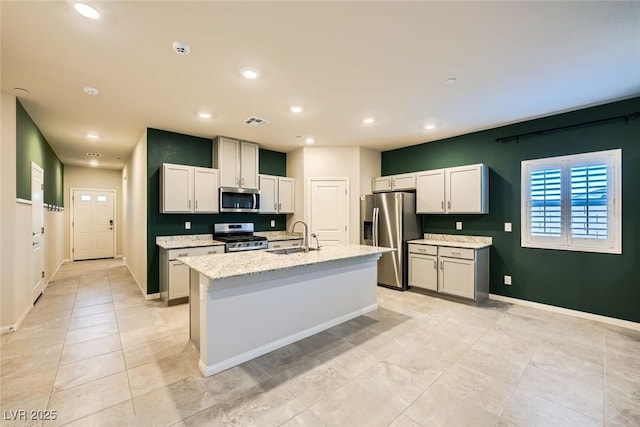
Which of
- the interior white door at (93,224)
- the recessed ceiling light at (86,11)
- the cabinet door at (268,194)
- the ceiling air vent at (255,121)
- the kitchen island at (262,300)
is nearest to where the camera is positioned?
the recessed ceiling light at (86,11)

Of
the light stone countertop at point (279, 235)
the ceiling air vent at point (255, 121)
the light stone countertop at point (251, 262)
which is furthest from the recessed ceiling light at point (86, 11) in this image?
the light stone countertop at point (279, 235)

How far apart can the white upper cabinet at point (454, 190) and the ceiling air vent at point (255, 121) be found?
2786mm

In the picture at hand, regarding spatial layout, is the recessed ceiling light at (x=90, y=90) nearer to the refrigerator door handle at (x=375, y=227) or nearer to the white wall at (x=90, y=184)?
the refrigerator door handle at (x=375, y=227)

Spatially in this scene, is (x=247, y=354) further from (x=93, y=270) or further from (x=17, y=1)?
(x=93, y=270)

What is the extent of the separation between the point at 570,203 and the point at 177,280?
17.8 ft

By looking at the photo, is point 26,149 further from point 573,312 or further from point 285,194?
point 573,312

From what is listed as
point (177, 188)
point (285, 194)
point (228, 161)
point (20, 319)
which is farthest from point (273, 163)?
point (20, 319)

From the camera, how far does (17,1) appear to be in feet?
5.75

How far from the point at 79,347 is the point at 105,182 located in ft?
23.1

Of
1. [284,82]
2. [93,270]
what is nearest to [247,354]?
[284,82]

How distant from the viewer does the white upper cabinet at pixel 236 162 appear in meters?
4.79

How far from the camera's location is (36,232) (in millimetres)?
4027

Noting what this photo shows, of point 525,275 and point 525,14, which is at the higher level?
point 525,14

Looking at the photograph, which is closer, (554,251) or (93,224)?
(554,251)
